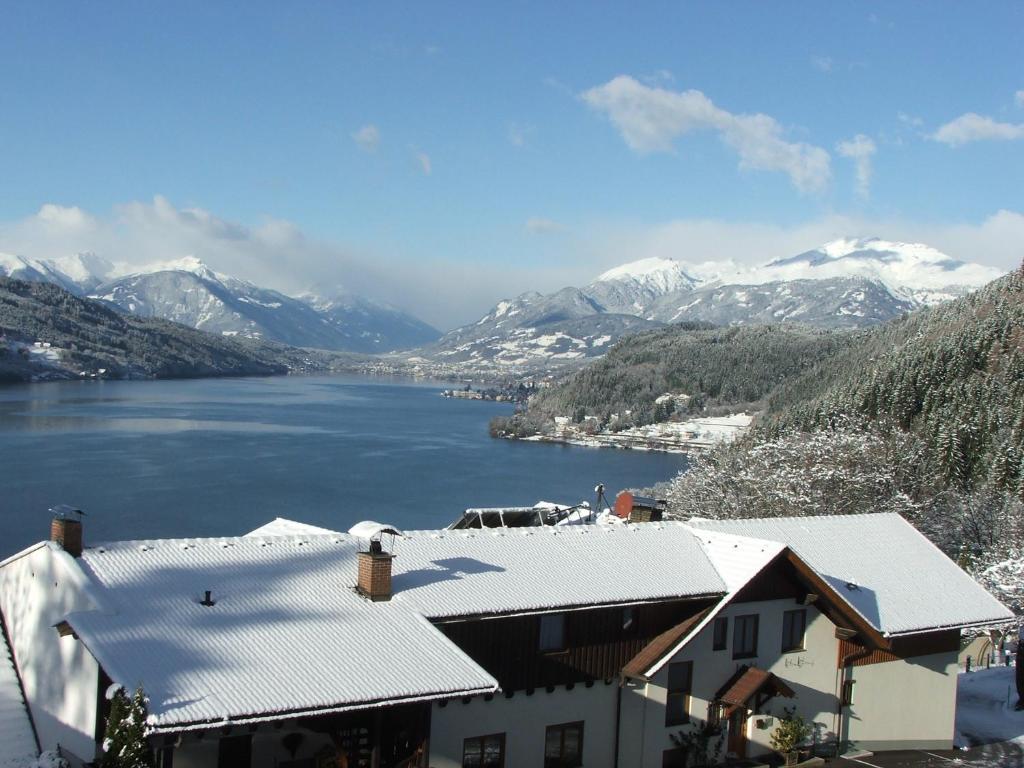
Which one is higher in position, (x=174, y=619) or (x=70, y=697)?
(x=174, y=619)

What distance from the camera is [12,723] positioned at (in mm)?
10914

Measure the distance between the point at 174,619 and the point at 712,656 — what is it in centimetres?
747

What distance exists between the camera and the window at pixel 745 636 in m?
14.1

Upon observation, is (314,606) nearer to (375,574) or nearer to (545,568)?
(375,574)

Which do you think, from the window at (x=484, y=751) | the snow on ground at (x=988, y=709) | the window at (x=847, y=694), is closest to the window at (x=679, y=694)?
the window at (x=484, y=751)

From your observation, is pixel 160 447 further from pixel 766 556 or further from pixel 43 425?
pixel 766 556

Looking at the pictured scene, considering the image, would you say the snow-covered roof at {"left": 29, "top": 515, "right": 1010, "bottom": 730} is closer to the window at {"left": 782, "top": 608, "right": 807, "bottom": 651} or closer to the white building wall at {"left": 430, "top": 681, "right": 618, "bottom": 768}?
the window at {"left": 782, "top": 608, "right": 807, "bottom": 651}

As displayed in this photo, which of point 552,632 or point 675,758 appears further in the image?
point 675,758

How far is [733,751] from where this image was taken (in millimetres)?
14094

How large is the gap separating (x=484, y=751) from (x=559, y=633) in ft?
5.45

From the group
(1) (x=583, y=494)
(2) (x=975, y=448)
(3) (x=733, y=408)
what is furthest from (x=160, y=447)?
(3) (x=733, y=408)

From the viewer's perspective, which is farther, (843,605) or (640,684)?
(843,605)

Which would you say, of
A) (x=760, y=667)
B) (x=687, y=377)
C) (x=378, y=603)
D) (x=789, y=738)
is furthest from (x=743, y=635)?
(x=687, y=377)

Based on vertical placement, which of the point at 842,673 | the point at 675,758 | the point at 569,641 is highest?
the point at 569,641
